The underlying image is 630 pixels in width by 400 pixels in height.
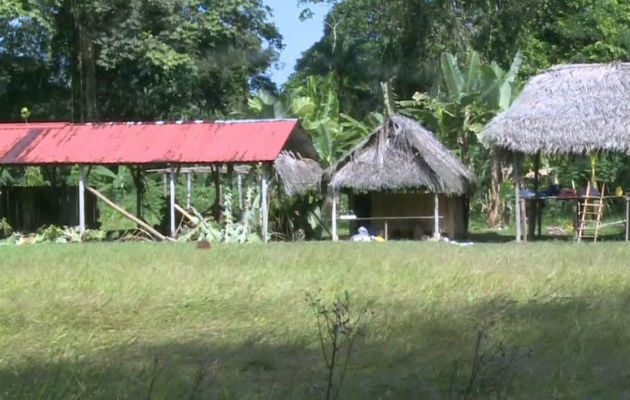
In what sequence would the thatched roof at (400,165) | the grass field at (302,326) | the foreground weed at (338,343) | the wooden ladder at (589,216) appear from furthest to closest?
the thatched roof at (400,165) < the wooden ladder at (589,216) < the grass field at (302,326) < the foreground weed at (338,343)

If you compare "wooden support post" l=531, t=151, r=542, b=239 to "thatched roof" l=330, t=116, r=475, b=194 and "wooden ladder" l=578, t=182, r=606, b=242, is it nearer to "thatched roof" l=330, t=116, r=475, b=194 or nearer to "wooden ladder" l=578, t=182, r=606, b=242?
"wooden ladder" l=578, t=182, r=606, b=242

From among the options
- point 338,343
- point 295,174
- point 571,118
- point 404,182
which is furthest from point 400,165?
point 338,343

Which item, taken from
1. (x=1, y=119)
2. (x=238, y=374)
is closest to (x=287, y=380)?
(x=238, y=374)

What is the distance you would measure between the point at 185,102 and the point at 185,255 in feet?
53.2

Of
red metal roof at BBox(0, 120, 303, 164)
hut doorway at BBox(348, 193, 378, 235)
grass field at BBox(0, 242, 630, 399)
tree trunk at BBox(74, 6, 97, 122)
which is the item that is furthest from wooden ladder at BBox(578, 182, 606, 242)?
tree trunk at BBox(74, 6, 97, 122)

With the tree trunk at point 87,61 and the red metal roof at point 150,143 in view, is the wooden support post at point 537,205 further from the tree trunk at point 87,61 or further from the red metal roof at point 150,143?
the tree trunk at point 87,61

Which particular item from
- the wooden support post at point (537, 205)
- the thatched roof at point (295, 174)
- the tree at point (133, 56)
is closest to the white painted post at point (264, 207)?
the thatched roof at point (295, 174)

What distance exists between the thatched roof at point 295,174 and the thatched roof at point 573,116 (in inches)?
154

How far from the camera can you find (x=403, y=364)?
6324mm

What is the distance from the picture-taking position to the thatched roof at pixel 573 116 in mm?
17625

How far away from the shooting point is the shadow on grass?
527 centimetres

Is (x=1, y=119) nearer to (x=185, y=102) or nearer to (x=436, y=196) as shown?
(x=185, y=102)

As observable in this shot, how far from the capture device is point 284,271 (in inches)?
463

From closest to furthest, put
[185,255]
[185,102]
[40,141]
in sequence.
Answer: [185,255]
[40,141]
[185,102]
